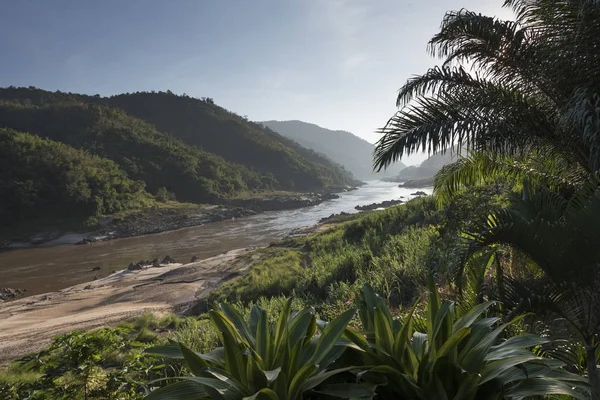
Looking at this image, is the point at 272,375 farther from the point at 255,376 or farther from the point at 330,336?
the point at 330,336

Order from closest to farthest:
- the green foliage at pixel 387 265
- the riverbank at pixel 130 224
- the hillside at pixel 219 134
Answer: the green foliage at pixel 387 265, the riverbank at pixel 130 224, the hillside at pixel 219 134

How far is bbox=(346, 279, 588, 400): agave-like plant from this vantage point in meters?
1.31

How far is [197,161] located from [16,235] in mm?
32818

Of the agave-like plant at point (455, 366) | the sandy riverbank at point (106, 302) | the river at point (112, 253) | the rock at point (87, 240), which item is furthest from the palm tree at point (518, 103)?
the rock at point (87, 240)

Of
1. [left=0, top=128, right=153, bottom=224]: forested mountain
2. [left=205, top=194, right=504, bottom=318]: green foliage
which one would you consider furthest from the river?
[left=205, top=194, right=504, bottom=318]: green foliage

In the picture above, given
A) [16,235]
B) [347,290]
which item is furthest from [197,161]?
[347,290]

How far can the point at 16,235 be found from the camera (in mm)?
29906

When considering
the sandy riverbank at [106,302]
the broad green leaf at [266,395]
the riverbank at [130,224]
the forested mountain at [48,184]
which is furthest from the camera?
the forested mountain at [48,184]

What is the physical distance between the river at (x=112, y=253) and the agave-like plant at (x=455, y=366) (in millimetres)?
18961

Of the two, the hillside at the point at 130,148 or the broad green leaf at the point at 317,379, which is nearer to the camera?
the broad green leaf at the point at 317,379

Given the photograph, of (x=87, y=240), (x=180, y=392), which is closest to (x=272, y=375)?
(x=180, y=392)

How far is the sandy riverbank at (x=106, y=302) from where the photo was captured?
8.27m

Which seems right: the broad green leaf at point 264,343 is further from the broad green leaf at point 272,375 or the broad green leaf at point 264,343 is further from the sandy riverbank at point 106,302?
the sandy riverbank at point 106,302

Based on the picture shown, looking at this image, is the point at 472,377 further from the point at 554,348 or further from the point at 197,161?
the point at 197,161
